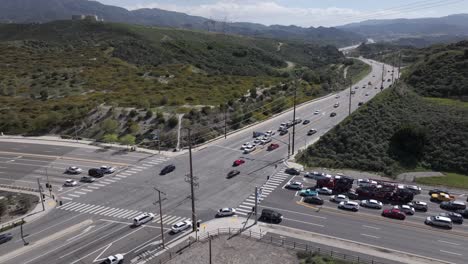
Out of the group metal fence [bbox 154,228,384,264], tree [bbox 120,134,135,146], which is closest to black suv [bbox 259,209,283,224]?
metal fence [bbox 154,228,384,264]

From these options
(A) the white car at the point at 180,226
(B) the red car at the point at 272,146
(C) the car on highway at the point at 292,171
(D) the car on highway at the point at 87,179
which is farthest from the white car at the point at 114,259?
(B) the red car at the point at 272,146

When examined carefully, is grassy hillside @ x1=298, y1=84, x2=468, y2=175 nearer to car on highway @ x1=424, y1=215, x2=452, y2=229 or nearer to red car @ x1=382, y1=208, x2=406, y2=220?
red car @ x1=382, y1=208, x2=406, y2=220

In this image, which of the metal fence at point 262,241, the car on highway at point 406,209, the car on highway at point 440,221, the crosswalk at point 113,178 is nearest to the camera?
the metal fence at point 262,241

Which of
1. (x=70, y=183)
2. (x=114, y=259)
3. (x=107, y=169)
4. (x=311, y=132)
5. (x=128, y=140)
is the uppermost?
(x=311, y=132)

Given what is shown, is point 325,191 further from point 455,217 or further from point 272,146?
point 272,146

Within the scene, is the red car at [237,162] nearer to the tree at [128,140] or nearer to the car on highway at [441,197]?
the tree at [128,140]

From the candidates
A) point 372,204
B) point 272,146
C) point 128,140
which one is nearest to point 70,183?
point 128,140
